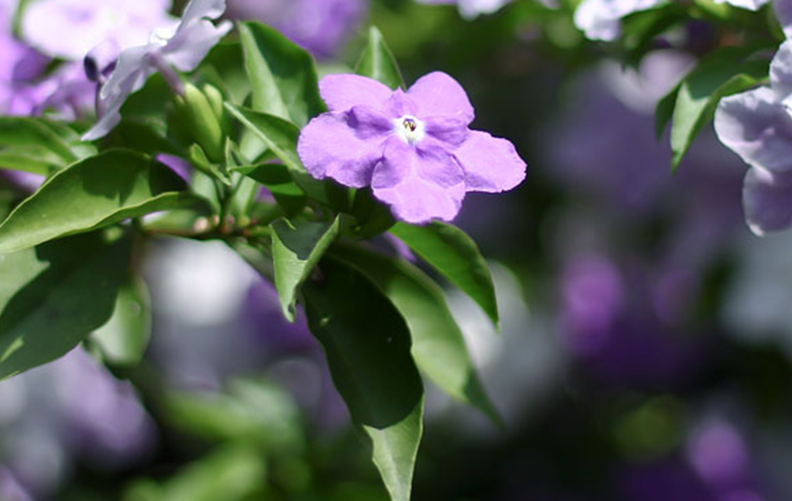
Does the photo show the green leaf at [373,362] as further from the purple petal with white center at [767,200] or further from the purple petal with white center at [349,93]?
the purple petal with white center at [767,200]

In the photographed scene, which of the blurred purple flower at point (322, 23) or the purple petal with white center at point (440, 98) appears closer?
the purple petal with white center at point (440, 98)

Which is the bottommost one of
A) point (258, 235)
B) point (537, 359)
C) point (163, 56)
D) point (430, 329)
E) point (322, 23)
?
point (537, 359)

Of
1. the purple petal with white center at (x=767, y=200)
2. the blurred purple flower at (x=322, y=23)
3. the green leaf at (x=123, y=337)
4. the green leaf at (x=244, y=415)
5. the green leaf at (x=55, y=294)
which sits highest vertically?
the purple petal with white center at (x=767, y=200)

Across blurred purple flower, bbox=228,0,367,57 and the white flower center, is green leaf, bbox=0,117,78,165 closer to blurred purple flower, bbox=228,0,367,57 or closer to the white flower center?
the white flower center

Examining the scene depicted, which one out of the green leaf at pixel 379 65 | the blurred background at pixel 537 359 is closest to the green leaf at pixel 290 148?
the green leaf at pixel 379 65

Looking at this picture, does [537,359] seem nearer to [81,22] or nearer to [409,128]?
[81,22]

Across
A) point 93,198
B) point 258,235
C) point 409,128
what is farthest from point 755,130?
point 93,198
